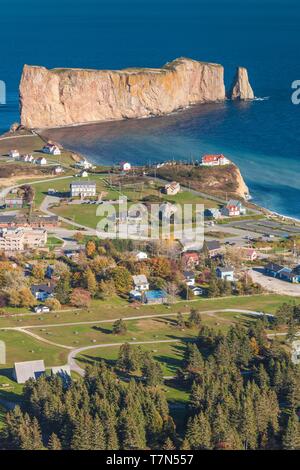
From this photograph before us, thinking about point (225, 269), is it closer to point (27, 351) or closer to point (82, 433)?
point (27, 351)

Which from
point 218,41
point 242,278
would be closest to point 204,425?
point 242,278

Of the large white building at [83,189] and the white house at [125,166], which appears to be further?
the white house at [125,166]

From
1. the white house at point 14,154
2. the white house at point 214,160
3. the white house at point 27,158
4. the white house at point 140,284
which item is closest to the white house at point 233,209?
the white house at point 214,160

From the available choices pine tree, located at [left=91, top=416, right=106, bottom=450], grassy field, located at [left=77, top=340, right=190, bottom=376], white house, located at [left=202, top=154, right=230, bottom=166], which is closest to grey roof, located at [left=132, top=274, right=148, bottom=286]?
grassy field, located at [left=77, top=340, right=190, bottom=376]

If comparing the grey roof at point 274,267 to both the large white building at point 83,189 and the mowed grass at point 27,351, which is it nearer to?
the mowed grass at point 27,351

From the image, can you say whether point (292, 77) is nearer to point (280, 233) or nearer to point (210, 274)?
point (280, 233)

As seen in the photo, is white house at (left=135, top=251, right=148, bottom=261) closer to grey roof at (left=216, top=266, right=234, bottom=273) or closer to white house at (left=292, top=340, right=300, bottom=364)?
grey roof at (left=216, top=266, right=234, bottom=273)
